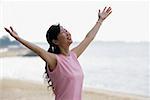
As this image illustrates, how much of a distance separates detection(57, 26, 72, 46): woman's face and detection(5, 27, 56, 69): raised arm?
107mm

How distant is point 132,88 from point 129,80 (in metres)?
2.09

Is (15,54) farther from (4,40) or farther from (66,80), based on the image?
(66,80)

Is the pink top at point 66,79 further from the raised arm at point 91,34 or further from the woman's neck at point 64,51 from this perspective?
the raised arm at point 91,34

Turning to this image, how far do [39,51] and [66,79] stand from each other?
210mm

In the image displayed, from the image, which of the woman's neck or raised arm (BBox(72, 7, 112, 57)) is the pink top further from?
raised arm (BBox(72, 7, 112, 57))

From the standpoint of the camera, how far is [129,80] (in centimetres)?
1423

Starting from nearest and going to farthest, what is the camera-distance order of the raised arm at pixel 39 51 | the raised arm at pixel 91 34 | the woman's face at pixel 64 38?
the raised arm at pixel 39 51 < the woman's face at pixel 64 38 < the raised arm at pixel 91 34

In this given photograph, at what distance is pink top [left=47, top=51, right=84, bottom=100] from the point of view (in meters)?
2.48

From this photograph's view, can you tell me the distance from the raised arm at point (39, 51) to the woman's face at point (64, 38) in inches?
4.2

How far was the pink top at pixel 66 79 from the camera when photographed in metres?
2.48

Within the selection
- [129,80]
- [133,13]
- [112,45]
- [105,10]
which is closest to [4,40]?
[129,80]

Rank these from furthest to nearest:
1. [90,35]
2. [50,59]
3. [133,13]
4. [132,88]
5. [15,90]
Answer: [133,13] → [132,88] → [15,90] → [90,35] → [50,59]

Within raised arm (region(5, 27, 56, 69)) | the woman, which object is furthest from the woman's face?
raised arm (region(5, 27, 56, 69))

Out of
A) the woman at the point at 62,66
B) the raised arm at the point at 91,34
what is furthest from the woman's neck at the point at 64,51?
the raised arm at the point at 91,34
